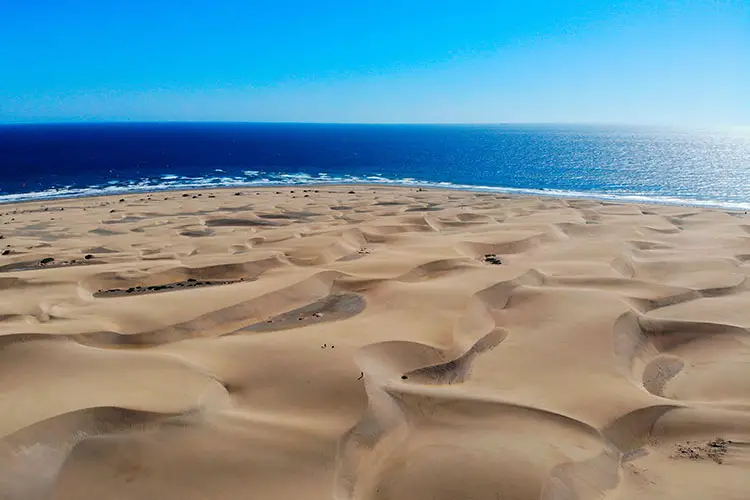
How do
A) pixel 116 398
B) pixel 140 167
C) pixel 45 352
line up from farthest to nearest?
1. pixel 140 167
2. pixel 45 352
3. pixel 116 398

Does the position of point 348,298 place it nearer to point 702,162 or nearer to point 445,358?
point 445,358

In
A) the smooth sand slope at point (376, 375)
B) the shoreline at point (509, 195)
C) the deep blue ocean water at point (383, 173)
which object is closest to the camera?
the smooth sand slope at point (376, 375)

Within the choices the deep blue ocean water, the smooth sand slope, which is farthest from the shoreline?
the smooth sand slope

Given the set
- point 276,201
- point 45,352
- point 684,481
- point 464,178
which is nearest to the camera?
point 684,481

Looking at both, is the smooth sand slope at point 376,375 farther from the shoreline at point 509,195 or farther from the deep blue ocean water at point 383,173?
the deep blue ocean water at point 383,173

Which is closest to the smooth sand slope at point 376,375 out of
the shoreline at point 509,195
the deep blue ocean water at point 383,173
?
the shoreline at point 509,195

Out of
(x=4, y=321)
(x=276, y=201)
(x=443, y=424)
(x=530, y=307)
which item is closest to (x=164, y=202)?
(x=276, y=201)

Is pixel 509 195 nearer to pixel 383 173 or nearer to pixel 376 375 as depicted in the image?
pixel 383 173

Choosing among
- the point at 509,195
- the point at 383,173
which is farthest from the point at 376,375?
the point at 383,173

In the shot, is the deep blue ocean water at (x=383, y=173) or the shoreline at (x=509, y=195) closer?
the shoreline at (x=509, y=195)
